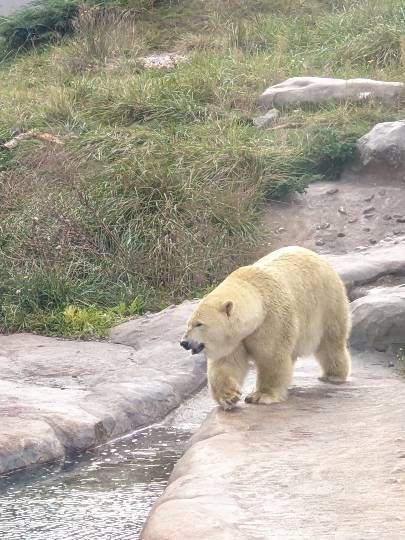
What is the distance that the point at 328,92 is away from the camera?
14.0 m

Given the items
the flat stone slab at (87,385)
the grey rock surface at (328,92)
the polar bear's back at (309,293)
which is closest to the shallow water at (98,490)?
the flat stone slab at (87,385)

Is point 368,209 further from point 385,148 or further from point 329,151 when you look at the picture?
point 329,151

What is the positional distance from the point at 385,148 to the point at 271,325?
6.60m

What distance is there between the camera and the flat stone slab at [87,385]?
665cm

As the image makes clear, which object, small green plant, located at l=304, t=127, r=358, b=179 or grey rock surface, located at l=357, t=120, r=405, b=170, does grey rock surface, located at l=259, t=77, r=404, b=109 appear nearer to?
small green plant, located at l=304, t=127, r=358, b=179

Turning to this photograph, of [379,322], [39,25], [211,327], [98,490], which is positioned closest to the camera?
[211,327]

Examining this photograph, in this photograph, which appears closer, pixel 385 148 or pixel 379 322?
pixel 379 322

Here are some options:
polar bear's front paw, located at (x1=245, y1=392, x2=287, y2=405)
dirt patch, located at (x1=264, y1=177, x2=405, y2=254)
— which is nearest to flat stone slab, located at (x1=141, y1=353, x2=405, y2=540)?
polar bear's front paw, located at (x1=245, y1=392, x2=287, y2=405)

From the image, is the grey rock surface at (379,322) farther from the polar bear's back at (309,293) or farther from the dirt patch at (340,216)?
the dirt patch at (340,216)

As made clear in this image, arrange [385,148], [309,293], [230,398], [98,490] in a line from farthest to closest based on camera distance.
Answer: [385,148], [309,293], [98,490], [230,398]

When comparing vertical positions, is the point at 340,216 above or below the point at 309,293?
below

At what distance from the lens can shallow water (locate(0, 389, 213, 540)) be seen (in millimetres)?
5527

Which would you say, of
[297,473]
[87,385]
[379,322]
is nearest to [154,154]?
[87,385]

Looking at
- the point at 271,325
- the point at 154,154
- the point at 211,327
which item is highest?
the point at 211,327
